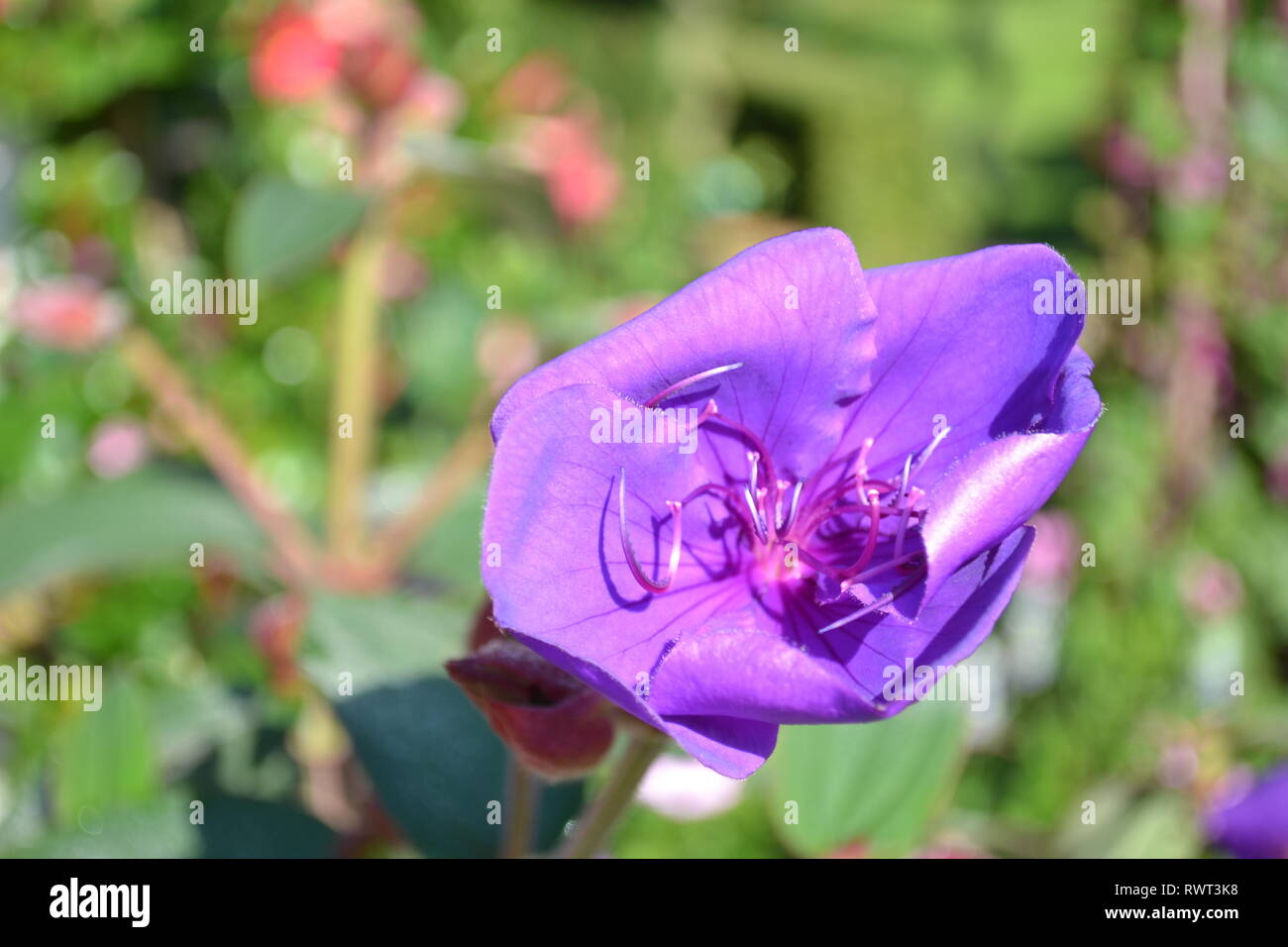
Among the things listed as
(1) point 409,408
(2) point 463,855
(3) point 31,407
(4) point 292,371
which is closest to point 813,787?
(2) point 463,855

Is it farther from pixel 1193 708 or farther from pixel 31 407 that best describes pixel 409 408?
pixel 1193 708

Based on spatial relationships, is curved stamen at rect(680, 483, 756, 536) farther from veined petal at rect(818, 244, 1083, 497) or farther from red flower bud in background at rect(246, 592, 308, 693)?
red flower bud in background at rect(246, 592, 308, 693)

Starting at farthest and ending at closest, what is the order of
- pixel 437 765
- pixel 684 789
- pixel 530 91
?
pixel 530 91 < pixel 684 789 < pixel 437 765

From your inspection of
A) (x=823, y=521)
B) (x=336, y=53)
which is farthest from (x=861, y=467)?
(x=336, y=53)

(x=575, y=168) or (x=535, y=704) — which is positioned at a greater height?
(x=575, y=168)

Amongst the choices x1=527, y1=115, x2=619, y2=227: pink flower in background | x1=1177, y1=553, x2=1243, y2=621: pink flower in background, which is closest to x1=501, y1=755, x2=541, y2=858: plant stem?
x1=527, y1=115, x2=619, y2=227: pink flower in background

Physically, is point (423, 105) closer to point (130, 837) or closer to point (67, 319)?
point (67, 319)

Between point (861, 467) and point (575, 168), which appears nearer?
point (861, 467)
